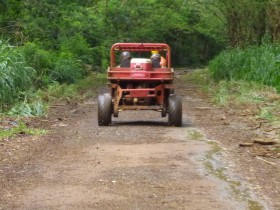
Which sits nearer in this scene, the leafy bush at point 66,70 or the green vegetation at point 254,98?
the green vegetation at point 254,98

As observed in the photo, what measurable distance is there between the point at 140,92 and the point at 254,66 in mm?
9322

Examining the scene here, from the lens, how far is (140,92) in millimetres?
14273

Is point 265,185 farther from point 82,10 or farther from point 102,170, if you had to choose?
point 82,10

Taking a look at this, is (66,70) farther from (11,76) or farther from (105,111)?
(105,111)

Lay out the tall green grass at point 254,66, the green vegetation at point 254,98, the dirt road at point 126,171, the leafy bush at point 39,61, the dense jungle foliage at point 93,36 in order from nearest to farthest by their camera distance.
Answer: the dirt road at point 126,171 → the green vegetation at point 254,98 → the dense jungle foliage at point 93,36 → the tall green grass at point 254,66 → the leafy bush at point 39,61

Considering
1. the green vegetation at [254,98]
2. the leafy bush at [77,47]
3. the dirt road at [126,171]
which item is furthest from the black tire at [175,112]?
the leafy bush at [77,47]

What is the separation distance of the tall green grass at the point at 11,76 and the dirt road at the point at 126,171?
8.96 ft

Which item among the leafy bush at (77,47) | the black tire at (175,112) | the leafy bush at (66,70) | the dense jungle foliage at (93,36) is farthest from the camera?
the leafy bush at (77,47)

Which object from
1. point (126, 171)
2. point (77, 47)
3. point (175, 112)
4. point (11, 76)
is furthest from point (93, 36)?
point (126, 171)

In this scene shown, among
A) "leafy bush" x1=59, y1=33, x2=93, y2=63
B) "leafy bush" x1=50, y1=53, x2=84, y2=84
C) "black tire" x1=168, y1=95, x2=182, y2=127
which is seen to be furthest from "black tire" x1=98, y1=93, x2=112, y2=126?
"leafy bush" x1=59, y1=33, x2=93, y2=63

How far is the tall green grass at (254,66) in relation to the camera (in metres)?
20.8

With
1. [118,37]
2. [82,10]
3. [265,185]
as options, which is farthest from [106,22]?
[265,185]

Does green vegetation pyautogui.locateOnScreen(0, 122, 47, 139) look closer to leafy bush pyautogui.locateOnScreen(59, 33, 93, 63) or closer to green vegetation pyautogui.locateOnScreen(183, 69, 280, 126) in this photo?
green vegetation pyautogui.locateOnScreen(183, 69, 280, 126)

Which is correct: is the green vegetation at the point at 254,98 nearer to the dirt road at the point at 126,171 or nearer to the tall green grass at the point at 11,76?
the dirt road at the point at 126,171
